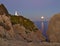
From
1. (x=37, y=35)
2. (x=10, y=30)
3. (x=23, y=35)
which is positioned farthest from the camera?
(x=37, y=35)

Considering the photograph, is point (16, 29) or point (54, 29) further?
point (16, 29)

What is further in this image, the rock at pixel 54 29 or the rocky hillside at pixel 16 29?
the rocky hillside at pixel 16 29

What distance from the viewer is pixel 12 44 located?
14.1 m

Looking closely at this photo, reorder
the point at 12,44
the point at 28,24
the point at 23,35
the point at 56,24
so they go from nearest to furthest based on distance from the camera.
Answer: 1. the point at 12,44
2. the point at 56,24
3. the point at 23,35
4. the point at 28,24

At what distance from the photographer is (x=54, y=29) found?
64.5 ft

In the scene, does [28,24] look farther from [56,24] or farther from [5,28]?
[56,24]

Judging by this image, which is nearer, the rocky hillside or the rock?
the rock

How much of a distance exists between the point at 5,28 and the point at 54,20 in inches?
213

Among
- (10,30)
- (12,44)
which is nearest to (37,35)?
(10,30)

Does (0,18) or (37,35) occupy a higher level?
(0,18)

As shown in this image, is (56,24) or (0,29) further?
(0,29)

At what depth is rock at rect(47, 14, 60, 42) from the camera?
19006 mm

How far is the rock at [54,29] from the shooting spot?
19006mm

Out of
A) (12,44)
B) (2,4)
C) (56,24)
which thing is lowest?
(12,44)
